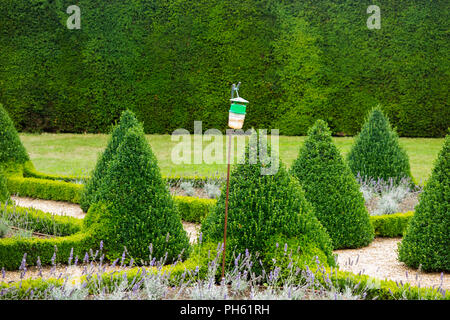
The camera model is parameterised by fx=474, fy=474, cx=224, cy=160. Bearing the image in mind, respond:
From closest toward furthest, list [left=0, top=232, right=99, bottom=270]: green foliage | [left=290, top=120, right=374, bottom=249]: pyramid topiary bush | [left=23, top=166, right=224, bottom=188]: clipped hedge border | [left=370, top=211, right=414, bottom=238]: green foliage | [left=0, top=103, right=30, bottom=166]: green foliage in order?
[left=0, top=232, right=99, bottom=270]: green foliage, [left=290, top=120, right=374, bottom=249]: pyramid topiary bush, [left=370, top=211, right=414, bottom=238]: green foliage, [left=0, top=103, right=30, bottom=166]: green foliage, [left=23, top=166, right=224, bottom=188]: clipped hedge border

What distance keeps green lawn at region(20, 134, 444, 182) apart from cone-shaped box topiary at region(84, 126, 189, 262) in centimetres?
488

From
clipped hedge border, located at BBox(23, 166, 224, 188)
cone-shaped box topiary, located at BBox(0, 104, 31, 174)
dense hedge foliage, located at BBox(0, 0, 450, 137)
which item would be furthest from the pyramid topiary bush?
dense hedge foliage, located at BBox(0, 0, 450, 137)

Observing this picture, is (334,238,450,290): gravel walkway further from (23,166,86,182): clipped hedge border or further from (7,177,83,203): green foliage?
(23,166,86,182): clipped hedge border

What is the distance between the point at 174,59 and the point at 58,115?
152 inches

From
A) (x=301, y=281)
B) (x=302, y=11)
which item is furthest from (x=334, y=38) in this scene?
(x=301, y=281)

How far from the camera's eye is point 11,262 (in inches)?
183

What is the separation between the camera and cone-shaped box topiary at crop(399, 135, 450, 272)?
4.39m

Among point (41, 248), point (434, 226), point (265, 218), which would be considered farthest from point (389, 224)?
point (41, 248)

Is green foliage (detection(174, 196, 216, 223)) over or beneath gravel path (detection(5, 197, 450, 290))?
over

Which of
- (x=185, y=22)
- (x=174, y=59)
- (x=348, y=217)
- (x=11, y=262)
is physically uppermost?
(x=185, y=22)

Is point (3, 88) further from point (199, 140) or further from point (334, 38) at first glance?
point (334, 38)

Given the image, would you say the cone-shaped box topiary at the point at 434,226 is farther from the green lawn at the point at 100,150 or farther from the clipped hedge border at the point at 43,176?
the clipped hedge border at the point at 43,176

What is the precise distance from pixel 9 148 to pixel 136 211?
4509 millimetres

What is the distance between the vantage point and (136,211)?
14.5ft
